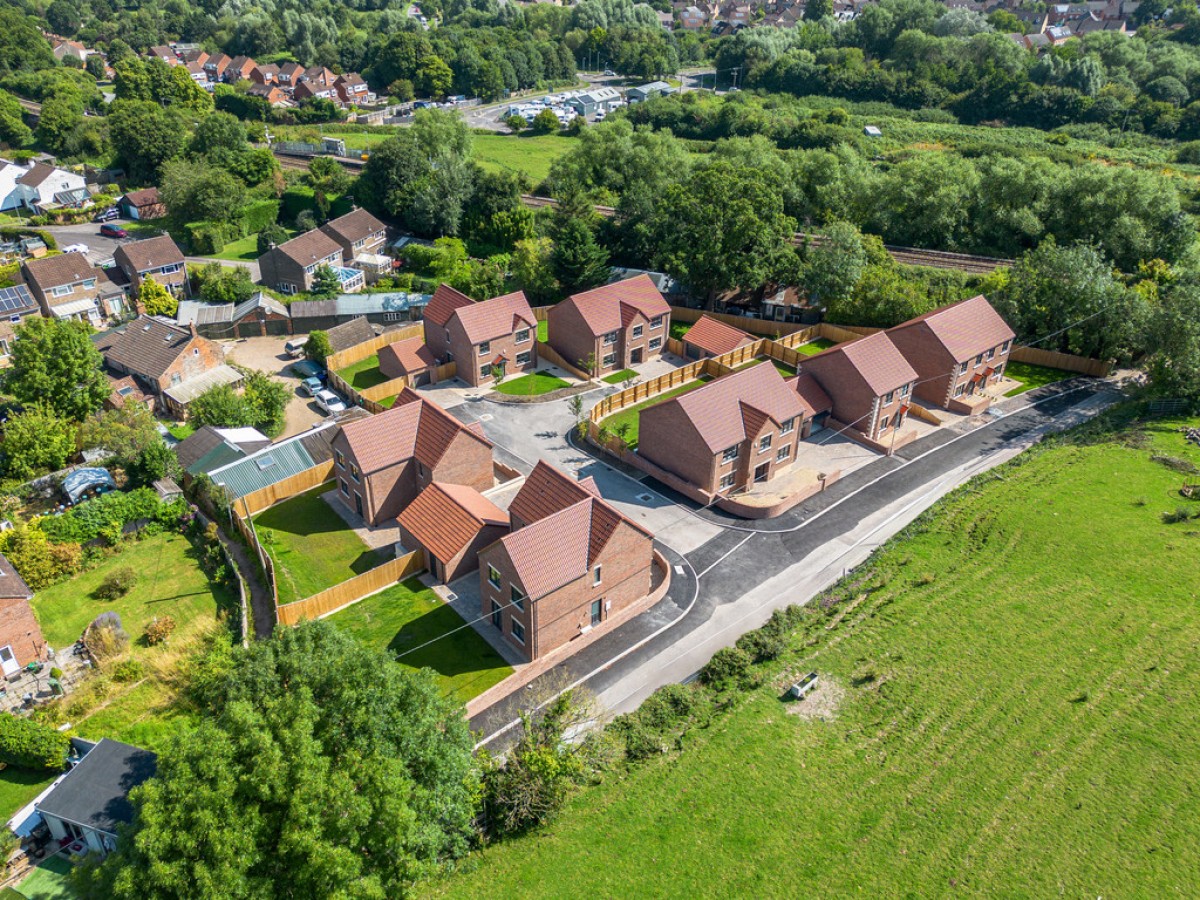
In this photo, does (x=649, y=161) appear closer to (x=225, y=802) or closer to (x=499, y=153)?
(x=499, y=153)

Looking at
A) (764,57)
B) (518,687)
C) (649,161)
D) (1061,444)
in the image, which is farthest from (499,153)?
(518,687)

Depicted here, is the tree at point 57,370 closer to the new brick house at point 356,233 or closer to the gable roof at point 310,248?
the gable roof at point 310,248

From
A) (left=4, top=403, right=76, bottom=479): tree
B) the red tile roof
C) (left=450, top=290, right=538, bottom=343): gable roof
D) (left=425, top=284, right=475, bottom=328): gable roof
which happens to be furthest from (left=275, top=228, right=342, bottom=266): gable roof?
(left=4, top=403, right=76, bottom=479): tree

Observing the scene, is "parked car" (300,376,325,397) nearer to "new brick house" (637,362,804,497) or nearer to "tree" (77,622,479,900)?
"new brick house" (637,362,804,497)

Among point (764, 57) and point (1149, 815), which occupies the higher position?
point (764, 57)

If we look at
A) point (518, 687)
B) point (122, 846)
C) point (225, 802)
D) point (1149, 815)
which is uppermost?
point (225, 802)

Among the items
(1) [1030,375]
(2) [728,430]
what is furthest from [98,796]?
(1) [1030,375]
